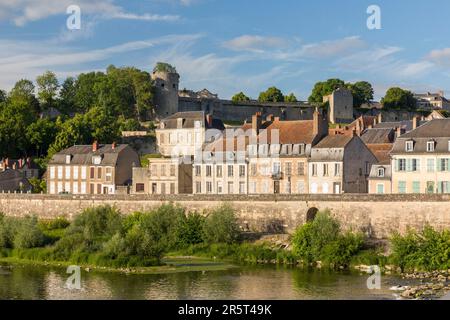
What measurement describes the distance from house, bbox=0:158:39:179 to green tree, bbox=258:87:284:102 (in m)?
41.6

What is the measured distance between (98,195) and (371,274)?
24.0m

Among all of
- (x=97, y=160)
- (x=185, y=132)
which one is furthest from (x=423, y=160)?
(x=185, y=132)

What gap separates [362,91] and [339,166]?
64.3m

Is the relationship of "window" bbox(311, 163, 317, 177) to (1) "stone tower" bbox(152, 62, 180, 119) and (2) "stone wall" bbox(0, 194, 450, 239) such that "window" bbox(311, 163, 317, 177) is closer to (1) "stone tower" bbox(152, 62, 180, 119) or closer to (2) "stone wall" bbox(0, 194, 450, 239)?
(2) "stone wall" bbox(0, 194, 450, 239)

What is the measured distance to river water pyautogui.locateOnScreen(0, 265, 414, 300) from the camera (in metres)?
34.8

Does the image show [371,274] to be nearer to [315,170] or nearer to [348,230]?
[348,230]

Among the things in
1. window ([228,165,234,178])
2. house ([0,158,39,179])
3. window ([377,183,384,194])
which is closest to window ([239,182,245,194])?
window ([228,165,234,178])

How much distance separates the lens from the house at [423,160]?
153 feet

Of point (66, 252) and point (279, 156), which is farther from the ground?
point (279, 156)

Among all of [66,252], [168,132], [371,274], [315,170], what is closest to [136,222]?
[66,252]

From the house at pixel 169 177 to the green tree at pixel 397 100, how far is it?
55181 mm

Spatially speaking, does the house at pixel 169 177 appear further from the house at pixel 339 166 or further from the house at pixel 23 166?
the house at pixel 23 166

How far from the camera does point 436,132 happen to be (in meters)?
47.7

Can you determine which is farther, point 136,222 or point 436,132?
point 136,222
